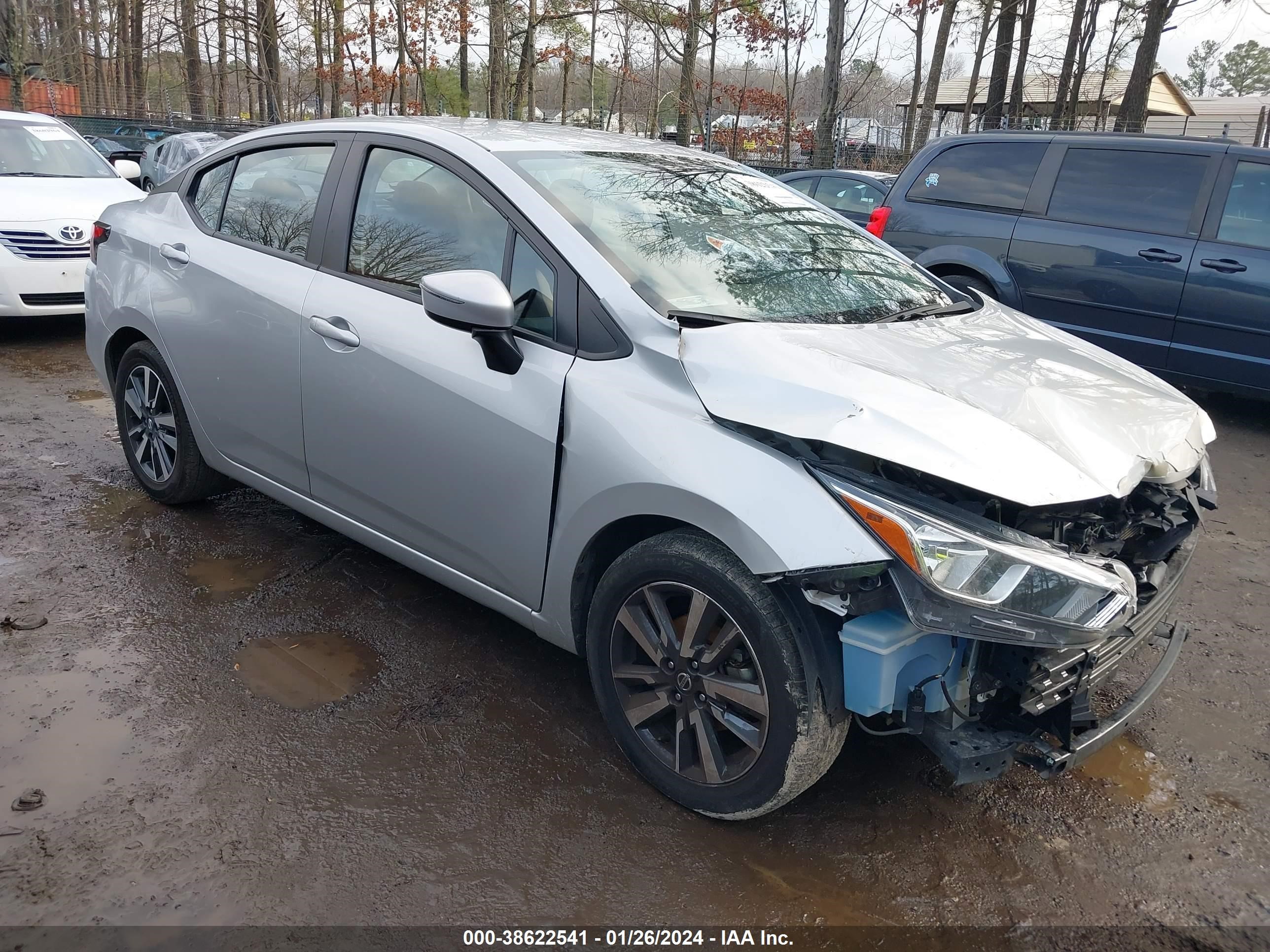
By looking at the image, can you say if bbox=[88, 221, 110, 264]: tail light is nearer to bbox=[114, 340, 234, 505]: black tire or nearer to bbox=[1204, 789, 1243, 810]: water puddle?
bbox=[114, 340, 234, 505]: black tire

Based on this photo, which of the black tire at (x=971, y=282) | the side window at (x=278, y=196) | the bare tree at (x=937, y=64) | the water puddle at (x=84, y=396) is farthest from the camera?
the bare tree at (x=937, y=64)

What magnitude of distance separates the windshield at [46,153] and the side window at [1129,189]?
26.6 feet

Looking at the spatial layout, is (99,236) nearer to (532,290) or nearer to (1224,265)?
(532,290)

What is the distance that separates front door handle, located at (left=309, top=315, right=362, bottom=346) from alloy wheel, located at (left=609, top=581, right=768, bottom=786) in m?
1.34

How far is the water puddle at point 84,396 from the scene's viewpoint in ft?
21.0

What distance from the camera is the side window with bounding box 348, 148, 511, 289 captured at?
3041 mm

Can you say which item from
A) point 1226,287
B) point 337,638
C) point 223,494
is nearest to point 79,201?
point 223,494

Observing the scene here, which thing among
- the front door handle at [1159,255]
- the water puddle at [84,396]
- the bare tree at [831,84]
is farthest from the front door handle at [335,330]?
the bare tree at [831,84]

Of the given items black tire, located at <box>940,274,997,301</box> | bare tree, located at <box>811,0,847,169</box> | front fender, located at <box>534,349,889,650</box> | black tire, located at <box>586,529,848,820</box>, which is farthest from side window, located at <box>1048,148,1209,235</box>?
bare tree, located at <box>811,0,847,169</box>

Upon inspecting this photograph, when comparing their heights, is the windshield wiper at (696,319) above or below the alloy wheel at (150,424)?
above

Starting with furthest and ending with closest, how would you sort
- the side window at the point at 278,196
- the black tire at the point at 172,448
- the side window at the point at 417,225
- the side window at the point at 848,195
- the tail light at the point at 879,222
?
the side window at the point at 848,195 → the tail light at the point at 879,222 → the black tire at the point at 172,448 → the side window at the point at 278,196 → the side window at the point at 417,225

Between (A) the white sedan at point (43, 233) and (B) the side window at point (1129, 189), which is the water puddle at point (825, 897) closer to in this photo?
(B) the side window at point (1129, 189)

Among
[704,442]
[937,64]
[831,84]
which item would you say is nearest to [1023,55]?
[937,64]

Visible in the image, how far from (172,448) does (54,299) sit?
14.0 ft
